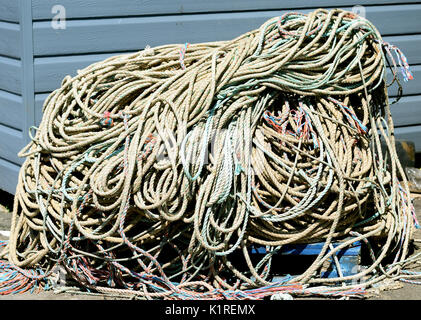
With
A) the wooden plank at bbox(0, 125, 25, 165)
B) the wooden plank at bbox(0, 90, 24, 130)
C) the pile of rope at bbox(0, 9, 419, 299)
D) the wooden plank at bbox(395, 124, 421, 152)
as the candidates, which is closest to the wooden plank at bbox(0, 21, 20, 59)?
the wooden plank at bbox(0, 90, 24, 130)

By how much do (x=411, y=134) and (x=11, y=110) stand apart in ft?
10.5

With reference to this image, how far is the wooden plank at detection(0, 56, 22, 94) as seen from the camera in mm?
4864

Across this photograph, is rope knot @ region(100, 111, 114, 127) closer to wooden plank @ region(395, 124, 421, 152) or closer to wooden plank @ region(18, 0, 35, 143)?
wooden plank @ region(18, 0, 35, 143)

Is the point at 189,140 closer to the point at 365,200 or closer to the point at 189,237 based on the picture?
the point at 189,237

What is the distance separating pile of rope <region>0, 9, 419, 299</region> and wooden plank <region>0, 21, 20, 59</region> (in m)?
0.93

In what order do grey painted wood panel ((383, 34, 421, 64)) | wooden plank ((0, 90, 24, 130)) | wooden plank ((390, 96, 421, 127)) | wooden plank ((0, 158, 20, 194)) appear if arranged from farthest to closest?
wooden plank ((390, 96, 421, 127)) < grey painted wood panel ((383, 34, 421, 64)) < wooden plank ((0, 158, 20, 194)) < wooden plank ((0, 90, 24, 130))

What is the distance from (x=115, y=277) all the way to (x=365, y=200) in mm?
1401

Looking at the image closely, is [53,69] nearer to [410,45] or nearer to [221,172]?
[221,172]

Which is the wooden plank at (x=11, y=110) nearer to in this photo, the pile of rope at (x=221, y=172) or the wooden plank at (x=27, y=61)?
the wooden plank at (x=27, y=61)

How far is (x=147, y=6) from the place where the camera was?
4.89m

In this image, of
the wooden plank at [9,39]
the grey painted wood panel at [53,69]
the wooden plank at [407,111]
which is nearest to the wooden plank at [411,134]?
the wooden plank at [407,111]

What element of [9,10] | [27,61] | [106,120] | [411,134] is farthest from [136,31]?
[411,134]

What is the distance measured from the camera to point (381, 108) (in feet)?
13.9

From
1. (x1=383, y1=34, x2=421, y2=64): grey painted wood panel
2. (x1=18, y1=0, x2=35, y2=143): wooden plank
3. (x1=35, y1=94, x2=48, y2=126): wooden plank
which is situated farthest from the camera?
(x1=383, y1=34, x2=421, y2=64): grey painted wood panel
